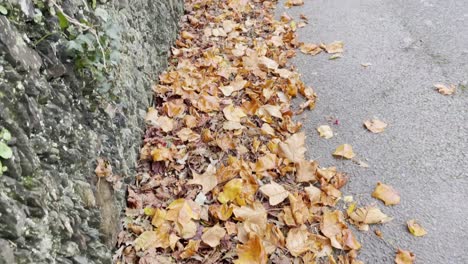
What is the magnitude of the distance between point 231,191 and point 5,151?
51.8 inches

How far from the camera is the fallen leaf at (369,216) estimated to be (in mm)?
2367

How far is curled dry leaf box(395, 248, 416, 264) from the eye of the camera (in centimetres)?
216

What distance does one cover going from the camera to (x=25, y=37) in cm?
162

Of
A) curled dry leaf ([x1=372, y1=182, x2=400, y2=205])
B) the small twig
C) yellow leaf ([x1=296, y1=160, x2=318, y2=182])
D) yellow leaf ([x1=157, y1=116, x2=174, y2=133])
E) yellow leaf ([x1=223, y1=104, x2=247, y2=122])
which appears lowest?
curled dry leaf ([x1=372, y1=182, x2=400, y2=205])

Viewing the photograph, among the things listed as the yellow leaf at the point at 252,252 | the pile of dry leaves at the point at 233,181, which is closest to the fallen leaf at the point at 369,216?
the pile of dry leaves at the point at 233,181

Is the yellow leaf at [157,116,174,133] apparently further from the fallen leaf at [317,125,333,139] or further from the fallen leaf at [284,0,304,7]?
the fallen leaf at [284,0,304,7]

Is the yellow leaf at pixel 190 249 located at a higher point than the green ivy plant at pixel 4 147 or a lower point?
lower

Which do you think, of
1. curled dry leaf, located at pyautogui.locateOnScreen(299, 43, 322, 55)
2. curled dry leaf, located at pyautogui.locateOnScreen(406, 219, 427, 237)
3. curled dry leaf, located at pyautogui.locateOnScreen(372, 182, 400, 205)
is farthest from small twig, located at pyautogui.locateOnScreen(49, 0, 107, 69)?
curled dry leaf, located at pyautogui.locateOnScreen(299, 43, 322, 55)

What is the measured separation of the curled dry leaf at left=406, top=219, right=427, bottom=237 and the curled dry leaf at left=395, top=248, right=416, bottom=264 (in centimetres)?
15

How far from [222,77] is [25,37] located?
2.00 metres

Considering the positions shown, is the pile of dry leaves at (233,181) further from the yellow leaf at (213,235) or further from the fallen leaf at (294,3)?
the fallen leaf at (294,3)

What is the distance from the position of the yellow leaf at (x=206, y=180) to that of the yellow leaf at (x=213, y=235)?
11.3 inches

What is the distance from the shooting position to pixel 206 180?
8.22 feet

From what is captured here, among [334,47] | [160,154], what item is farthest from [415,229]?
[334,47]
